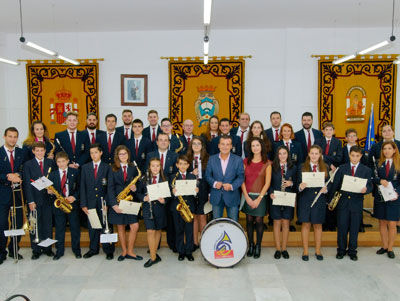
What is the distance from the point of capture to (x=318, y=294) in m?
3.59

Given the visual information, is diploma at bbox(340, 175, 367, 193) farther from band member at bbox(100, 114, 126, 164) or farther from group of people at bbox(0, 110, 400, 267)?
band member at bbox(100, 114, 126, 164)

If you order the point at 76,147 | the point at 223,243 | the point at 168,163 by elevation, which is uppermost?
the point at 76,147

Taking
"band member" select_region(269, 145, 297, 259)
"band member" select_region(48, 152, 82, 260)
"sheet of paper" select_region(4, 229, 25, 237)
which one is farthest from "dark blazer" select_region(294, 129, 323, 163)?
"sheet of paper" select_region(4, 229, 25, 237)

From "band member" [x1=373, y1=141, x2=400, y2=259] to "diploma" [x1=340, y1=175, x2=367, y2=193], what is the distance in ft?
1.25

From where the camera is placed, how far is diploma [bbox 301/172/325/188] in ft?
13.9

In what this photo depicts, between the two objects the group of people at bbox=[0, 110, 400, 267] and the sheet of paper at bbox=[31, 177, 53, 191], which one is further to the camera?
the group of people at bbox=[0, 110, 400, 267]

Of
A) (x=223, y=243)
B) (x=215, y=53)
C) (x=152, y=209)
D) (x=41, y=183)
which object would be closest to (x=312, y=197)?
(x=223, y=243)

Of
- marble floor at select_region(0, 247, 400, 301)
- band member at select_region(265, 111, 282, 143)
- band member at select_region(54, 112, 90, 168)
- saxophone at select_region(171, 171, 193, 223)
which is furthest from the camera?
band member at select_region(265, 111, 282, 143)

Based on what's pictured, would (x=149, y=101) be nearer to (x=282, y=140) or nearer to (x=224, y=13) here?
(x=224, y=13)

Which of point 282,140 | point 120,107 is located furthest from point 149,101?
point 282,140

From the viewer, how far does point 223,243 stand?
4109mm

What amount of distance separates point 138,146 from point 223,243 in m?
2.14

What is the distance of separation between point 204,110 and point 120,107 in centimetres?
217

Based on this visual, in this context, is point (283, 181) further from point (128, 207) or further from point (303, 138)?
point (128, 207)
